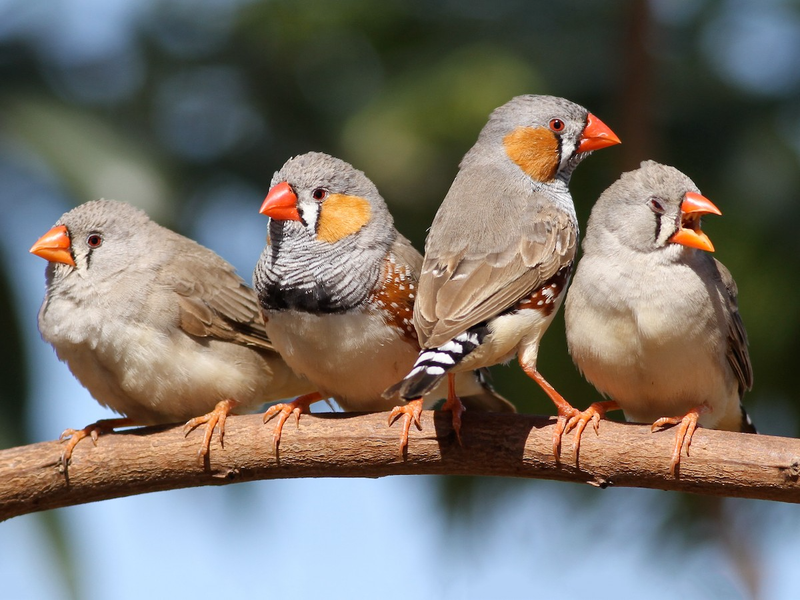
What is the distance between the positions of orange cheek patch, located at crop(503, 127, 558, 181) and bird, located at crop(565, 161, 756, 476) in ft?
0.82

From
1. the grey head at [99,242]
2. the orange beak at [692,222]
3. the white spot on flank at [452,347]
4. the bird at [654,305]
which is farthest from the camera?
the grey head at [99,242]

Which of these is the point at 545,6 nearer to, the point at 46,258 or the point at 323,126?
the point at 323,126

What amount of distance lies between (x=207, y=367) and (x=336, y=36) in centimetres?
831

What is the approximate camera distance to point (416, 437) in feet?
12.2

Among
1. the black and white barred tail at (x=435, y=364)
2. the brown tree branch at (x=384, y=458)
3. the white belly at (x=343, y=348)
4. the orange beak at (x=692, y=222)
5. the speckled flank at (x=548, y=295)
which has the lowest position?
the brown tree branch at (x=384, y=458)

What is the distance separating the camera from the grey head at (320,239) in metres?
3.81

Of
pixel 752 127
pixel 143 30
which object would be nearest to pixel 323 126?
pixel 143 30

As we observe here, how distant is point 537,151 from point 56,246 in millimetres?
1958

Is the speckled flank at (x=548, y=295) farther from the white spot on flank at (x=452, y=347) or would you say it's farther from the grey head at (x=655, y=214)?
the white spot on flank at (x=452, y=347)

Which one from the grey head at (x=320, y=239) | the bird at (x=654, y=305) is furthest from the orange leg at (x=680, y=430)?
the grey head at (x=320, y=239)

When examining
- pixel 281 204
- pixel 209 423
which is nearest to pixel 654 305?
pixel 281 204

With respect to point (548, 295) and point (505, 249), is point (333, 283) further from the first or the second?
point (548, 295)

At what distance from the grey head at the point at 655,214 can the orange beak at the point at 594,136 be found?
0.17 metres

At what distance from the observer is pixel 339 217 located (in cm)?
394
